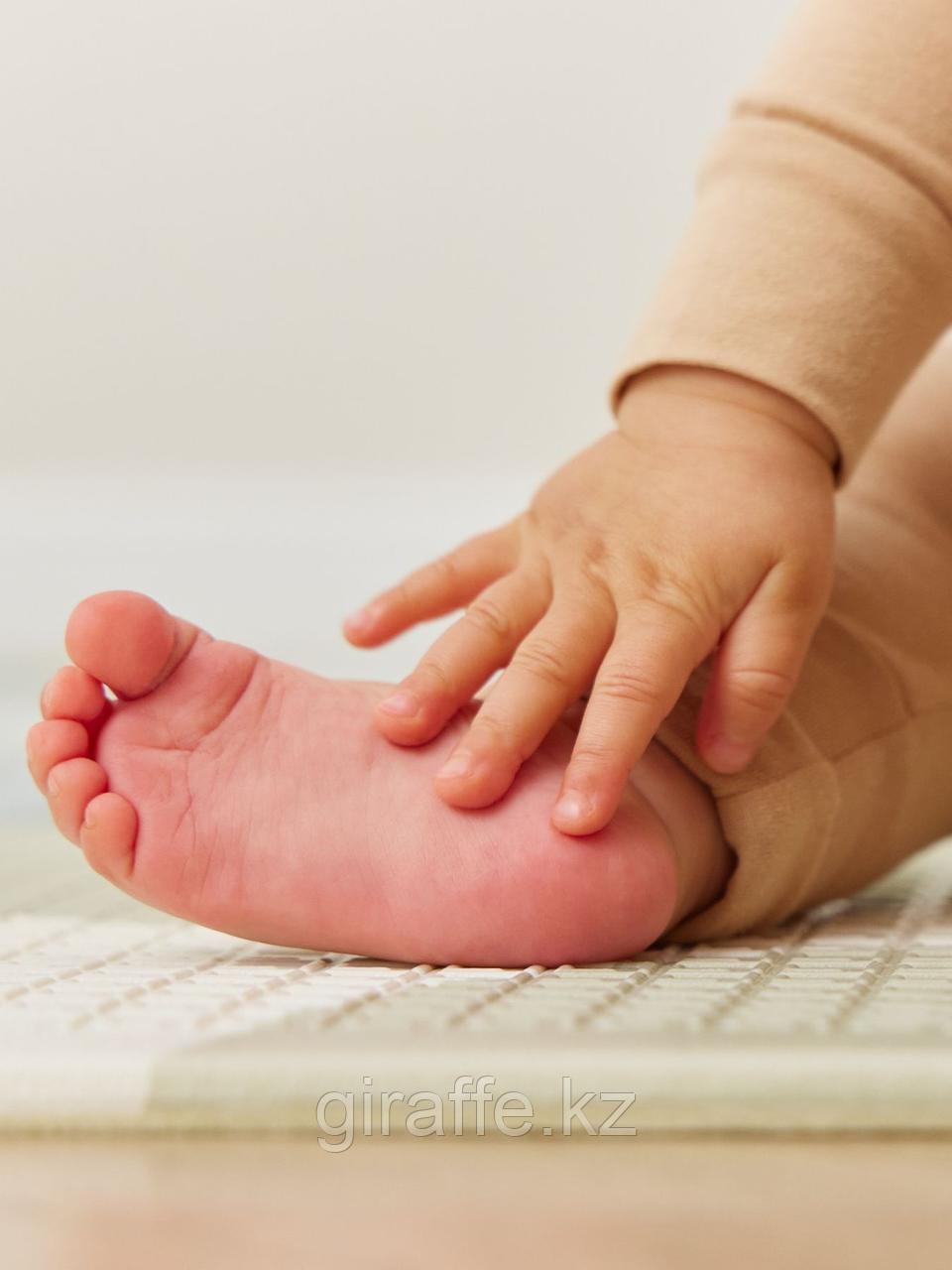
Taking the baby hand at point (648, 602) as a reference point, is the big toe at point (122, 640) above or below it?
below

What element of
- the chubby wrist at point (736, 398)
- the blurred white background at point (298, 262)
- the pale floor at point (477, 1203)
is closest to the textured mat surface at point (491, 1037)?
the pale floor at point (477, 1203)

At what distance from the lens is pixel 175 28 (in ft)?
4.23

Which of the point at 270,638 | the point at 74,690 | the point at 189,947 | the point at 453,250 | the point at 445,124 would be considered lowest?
the point at 270,638

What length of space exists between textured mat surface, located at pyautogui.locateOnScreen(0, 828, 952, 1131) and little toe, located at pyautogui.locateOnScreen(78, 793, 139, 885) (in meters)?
0.04

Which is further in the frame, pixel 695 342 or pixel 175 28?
pixel 175 28

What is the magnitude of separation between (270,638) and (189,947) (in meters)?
0.84

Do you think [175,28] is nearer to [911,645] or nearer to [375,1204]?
[911,645]

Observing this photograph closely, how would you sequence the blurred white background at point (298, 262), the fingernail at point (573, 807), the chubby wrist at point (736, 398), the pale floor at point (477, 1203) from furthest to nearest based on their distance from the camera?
the blurred white background at point (298, 262)
the chubby wrist at point (736, 398)
the fingernail at point (573, 807)
the pale floor at point (477, 1203)

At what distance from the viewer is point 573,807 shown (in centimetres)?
50

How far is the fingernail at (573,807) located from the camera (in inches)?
19.7

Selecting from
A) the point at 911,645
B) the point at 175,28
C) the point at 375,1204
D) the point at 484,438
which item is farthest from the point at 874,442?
the point at 175,28

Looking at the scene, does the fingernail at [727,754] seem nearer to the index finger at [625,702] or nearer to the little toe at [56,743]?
the index finger at [625,702]

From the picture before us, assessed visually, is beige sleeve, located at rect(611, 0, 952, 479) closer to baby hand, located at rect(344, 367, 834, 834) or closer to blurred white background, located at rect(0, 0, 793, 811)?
baby hand, located at rect(344, 367, 834, 834)

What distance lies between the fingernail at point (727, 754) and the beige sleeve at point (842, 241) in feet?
0.43
